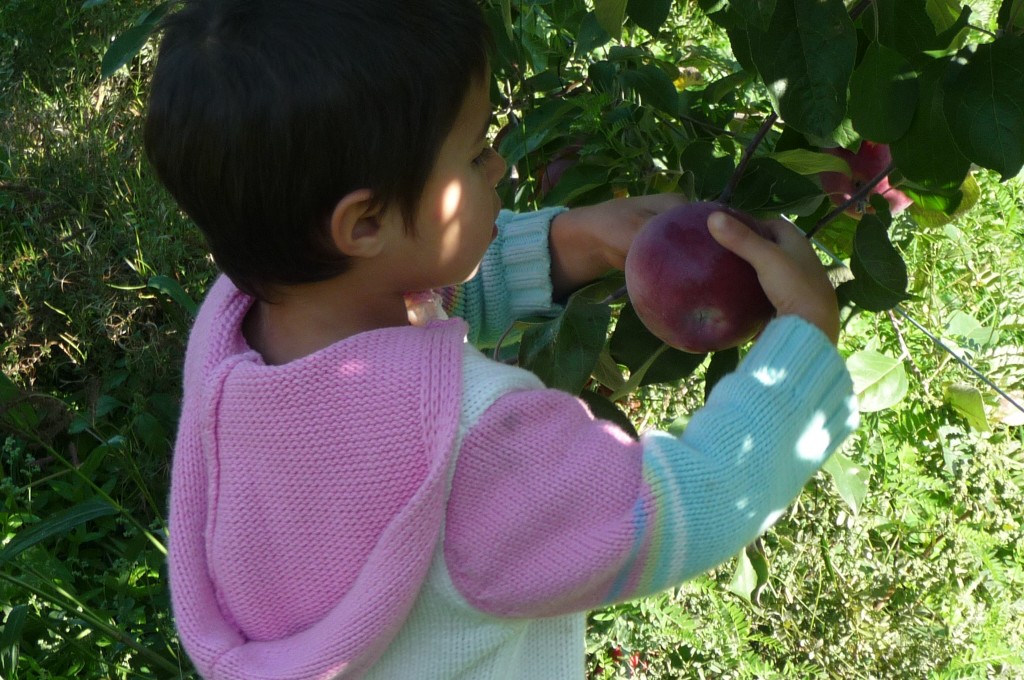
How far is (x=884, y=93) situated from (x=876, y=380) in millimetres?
573

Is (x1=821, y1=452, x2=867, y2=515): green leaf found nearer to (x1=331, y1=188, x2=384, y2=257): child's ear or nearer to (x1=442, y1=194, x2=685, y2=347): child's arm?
(x1=442, y1=194, x2=685, y2=347): child's arm

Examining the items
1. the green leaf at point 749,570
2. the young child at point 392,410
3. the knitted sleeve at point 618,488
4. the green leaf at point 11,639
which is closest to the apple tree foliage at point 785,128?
the young child at point 392,410

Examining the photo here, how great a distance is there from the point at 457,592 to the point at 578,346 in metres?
0.33

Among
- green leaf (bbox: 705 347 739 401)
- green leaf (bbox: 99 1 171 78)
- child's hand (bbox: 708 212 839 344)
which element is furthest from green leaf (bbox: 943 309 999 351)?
green leaf (bbox: 99 1 171 78)

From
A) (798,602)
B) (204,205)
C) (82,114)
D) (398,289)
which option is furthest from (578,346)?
(82,114)

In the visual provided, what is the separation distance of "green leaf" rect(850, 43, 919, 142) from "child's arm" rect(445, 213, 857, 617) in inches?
9.2

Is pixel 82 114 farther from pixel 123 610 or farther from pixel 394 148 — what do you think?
pixel 394 148

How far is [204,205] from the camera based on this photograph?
1161 mm

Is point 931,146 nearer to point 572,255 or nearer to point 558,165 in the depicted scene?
point 572,255

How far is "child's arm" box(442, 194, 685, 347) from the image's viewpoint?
1481 mm

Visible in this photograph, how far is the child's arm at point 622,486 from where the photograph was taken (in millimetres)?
1058

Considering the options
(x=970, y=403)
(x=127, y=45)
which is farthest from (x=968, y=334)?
(x=127, y=45)

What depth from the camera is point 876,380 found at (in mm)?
1665

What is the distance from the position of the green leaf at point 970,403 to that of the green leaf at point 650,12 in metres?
0.78
